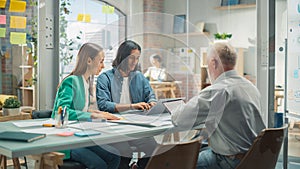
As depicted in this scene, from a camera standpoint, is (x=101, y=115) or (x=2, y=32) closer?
(x=101, y=115)

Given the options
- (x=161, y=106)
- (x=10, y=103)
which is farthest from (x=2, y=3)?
(x=161, y=106)

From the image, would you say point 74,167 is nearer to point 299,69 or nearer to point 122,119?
point 122,119

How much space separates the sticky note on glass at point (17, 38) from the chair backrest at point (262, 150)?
2.66 meters

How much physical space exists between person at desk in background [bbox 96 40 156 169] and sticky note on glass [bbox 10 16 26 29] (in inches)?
91.7

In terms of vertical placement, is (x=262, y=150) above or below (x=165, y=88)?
below

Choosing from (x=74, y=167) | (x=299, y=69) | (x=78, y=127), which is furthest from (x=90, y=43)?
(x=299, y=69)

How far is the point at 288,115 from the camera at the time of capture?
134 inches

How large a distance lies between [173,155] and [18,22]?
2716mm

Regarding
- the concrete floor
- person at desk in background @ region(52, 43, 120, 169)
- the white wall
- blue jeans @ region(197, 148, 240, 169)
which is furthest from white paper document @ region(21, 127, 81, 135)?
the white wall

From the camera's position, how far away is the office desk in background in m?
1.83

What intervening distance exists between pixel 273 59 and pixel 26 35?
2.44 m

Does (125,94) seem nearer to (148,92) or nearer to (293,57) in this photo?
(148,92)

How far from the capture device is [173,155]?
6.12ft

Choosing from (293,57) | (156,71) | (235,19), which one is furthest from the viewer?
(235,19)
